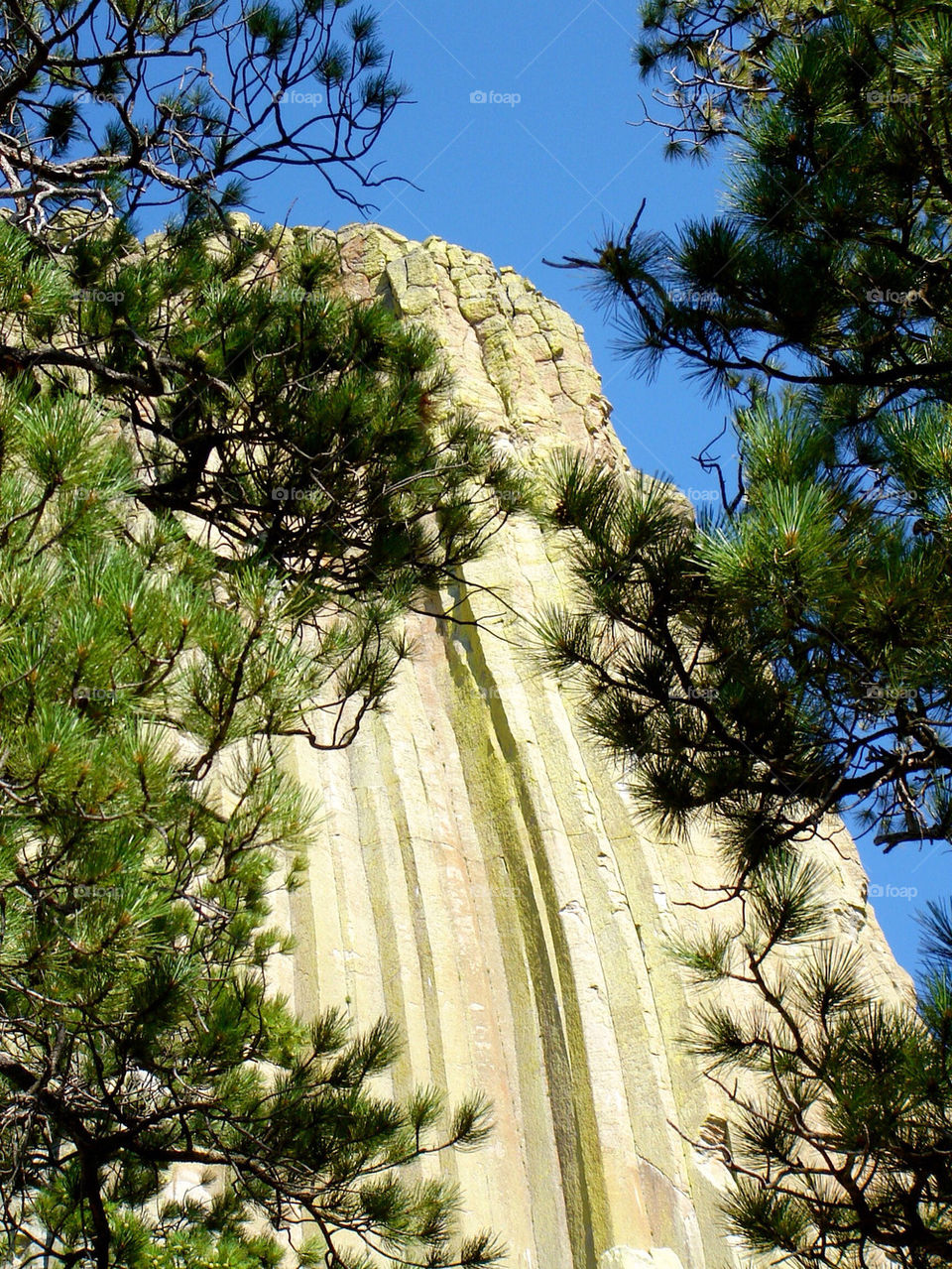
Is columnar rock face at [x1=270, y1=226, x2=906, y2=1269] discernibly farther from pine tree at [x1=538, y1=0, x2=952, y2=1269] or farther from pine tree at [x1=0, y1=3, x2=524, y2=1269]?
pine tree at [x1=538, y1=0, x2=952, y2=1269]

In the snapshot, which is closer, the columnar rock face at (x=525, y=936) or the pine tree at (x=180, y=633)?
the pine tree at (x=180, y=633)

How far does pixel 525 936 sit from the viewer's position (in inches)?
345

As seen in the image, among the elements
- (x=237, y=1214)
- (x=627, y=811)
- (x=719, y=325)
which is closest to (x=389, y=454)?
(x=719, y=325)

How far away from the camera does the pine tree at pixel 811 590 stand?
104 inches

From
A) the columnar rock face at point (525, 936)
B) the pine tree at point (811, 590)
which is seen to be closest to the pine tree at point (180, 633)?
the pine tree at point (811, 590)

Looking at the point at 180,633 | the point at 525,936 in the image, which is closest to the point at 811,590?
the point at 180,633

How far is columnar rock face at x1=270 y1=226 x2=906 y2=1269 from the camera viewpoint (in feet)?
24.8

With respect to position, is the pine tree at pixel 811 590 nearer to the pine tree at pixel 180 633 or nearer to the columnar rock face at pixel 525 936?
the pine tree at pixel 180 633

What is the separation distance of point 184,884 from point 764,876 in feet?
4.80

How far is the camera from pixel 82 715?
2.31 meters

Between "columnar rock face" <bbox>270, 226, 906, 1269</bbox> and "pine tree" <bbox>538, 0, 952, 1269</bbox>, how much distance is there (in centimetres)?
358

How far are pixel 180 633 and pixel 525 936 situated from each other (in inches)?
268

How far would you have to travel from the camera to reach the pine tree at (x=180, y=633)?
2.36 meters

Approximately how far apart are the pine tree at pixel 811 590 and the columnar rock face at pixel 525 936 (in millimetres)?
3580
